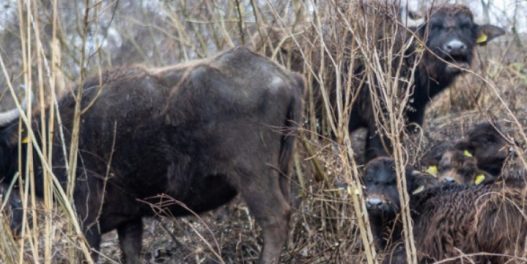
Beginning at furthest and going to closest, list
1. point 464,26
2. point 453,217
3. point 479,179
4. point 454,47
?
point 464,26, point 454,47, point 479,179, point 453,217

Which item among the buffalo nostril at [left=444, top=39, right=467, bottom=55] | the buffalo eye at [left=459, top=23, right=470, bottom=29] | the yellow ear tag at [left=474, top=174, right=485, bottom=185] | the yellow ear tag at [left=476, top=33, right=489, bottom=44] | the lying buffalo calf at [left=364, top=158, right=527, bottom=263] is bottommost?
the yellow ear tag at [left=474, top=174, right=485, bottom=185]

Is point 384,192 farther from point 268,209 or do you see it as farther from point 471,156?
point 471,156

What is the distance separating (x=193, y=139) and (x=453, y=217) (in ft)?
7.05

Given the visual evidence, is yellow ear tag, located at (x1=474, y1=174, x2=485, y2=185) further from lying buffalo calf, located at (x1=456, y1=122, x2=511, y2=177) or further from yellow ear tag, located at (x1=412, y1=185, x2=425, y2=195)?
yellow ear tag, located at (x1=412, y1=185, x2=425, y2=195)

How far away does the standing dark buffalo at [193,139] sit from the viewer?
25.0 feet

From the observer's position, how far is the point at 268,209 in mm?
7605

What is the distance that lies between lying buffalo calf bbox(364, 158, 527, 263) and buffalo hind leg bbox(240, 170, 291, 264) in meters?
0.73

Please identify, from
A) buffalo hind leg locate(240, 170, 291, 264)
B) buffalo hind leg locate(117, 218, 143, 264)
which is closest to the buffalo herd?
buffalo hind leg locate(240, 170, 291, 264)

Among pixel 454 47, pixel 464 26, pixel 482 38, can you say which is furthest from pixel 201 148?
pixel 482 38

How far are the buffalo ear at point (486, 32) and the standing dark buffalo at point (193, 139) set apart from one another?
335 cm

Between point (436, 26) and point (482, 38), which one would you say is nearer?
point (436, 26)

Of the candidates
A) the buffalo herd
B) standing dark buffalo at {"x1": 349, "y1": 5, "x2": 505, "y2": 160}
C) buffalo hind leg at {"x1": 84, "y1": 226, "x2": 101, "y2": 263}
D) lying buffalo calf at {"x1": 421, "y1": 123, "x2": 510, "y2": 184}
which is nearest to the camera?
the buffalo herd

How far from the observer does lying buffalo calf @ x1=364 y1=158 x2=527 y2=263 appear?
6.39 meters

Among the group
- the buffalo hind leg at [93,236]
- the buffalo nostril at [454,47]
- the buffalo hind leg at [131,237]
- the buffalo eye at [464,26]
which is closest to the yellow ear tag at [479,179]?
the buffalo nostril at [454,47]
